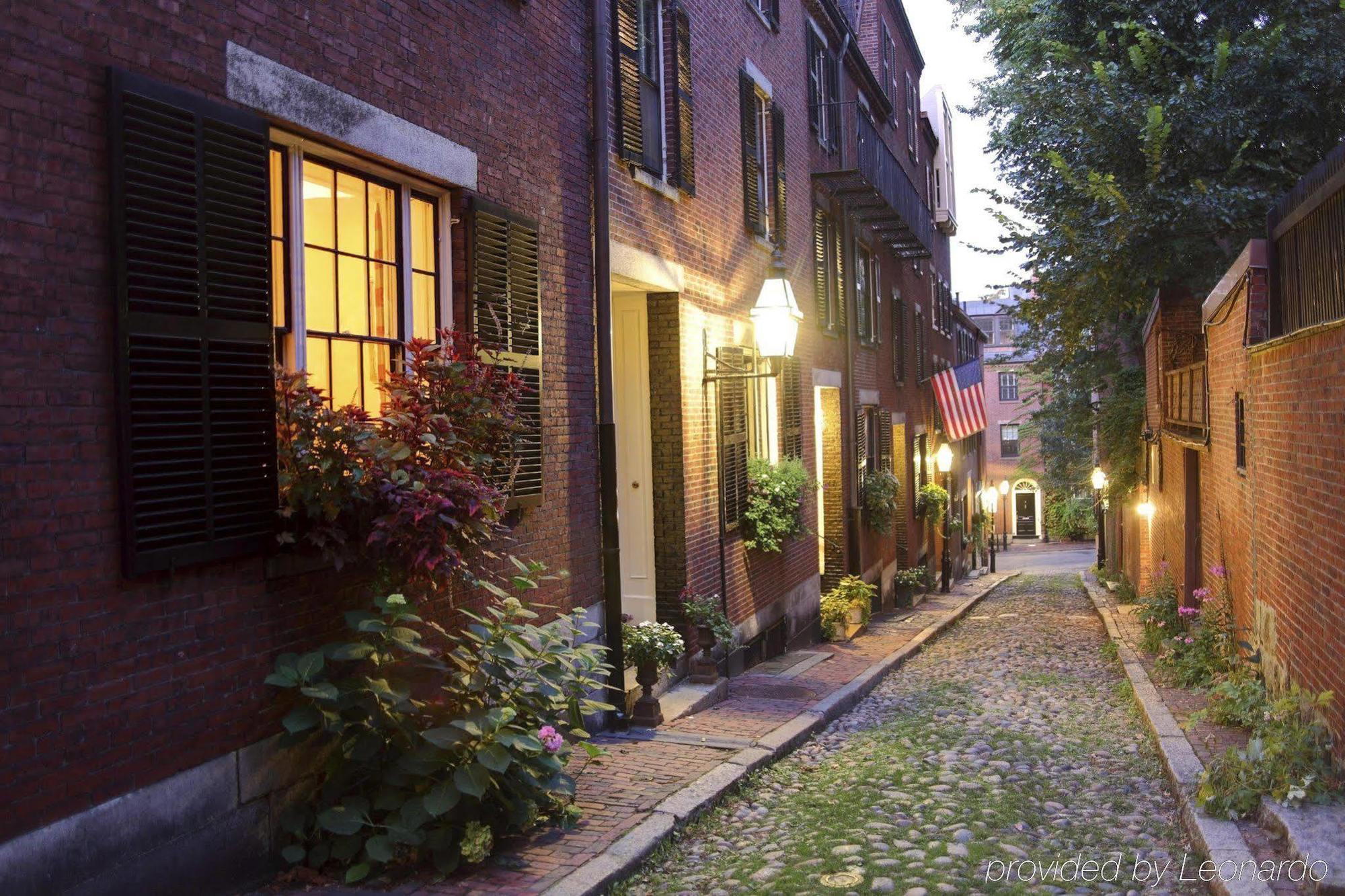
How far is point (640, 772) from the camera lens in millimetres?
6941

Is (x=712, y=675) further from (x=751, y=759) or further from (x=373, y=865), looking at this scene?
(x=373, y=865)

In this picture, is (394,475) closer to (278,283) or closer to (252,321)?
(252,321)

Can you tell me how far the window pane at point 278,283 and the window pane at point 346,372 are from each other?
0.39m

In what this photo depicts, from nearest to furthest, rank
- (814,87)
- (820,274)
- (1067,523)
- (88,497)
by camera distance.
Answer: (88,497) → (820,274) → (814,87) → (1067,523)

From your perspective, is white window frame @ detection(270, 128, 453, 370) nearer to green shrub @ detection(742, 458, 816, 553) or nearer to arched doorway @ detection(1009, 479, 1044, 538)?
green shrub @ detection(742, 458, 816, 553)

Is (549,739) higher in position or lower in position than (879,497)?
lower

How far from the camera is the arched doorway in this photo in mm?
59969

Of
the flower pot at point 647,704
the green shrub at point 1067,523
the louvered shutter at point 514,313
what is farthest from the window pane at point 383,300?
the green shrub at point 1067,523

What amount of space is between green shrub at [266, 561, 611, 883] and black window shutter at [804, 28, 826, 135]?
11.8 meters

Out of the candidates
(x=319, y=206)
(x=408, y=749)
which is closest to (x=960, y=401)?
(x=319, y=206)

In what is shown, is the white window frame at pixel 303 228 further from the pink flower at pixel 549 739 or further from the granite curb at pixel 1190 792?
the granite curb at pixel 1190 792

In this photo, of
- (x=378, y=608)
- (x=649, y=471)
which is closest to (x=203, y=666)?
(x=378, y=608)

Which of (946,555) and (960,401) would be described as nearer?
(960,401)

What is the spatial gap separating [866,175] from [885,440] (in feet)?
17.9
